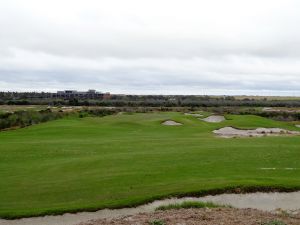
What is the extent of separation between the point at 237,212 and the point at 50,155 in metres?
19.9

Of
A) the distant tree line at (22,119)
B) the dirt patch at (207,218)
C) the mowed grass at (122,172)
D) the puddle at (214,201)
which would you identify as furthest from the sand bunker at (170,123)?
the dirt patch at (207,218)

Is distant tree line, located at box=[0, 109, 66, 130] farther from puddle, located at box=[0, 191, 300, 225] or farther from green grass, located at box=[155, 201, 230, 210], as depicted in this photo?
green grass, located at box=[155, 201, 230, 210]

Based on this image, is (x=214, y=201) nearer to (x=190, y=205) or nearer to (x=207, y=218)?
(x=190, y=205)

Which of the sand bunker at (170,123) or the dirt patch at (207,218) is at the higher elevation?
the dirt patch at (207,218)

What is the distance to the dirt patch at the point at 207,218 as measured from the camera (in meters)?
13.8

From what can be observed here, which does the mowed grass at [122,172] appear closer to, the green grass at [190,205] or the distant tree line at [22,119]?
the green grass at [190,205]

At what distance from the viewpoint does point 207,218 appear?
14344 millimetres

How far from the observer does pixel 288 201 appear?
19266 millimetres

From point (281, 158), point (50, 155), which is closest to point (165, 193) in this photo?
point (281, 158)

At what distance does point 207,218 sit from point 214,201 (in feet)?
15.5

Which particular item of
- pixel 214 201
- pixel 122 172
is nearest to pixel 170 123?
pixel 122 172

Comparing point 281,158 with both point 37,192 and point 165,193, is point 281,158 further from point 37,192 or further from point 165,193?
point 37,192

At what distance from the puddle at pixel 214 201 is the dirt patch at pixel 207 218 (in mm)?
2002

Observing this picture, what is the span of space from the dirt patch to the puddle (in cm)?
200
